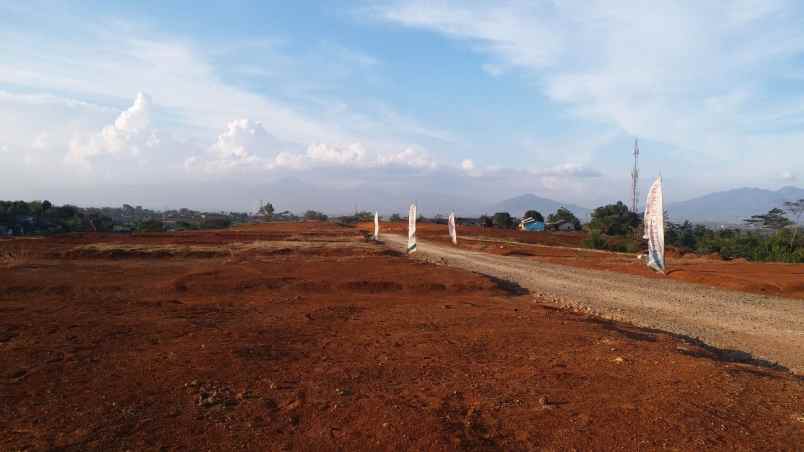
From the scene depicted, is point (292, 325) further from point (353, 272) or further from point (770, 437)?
point (353, 272)

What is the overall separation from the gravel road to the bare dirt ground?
137cm

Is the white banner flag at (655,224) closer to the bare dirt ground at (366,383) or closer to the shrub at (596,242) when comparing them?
the bare dirt ground at (366,383)

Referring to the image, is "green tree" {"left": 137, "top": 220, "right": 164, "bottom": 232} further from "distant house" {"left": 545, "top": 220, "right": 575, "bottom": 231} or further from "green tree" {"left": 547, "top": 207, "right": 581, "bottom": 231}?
"green tree" {"left": 547, "top": 207, "right": 581, "bottom": 231}

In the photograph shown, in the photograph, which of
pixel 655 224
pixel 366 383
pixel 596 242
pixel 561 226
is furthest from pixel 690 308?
pixel 561 226

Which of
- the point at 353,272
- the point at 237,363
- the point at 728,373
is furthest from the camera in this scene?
the point at 353,272

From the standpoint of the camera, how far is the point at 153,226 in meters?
60.7

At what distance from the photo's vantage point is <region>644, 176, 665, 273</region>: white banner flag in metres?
17.0

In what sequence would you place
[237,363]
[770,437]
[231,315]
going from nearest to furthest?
[770,437] < [237,363] < [231,315]

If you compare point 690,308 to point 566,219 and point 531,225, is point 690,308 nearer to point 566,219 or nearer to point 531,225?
point 531,225

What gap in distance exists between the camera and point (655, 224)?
17562mm

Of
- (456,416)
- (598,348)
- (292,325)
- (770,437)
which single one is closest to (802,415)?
(770,437)

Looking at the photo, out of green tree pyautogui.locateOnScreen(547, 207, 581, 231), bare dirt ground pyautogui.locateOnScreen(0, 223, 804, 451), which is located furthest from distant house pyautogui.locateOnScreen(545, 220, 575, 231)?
bare dirt ground pyautogui.locateOnScreen(0, 223, 804, 451)

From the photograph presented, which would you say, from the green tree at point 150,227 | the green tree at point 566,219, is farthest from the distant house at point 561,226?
the green tree at point 150,227

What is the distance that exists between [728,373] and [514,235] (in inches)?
1976
